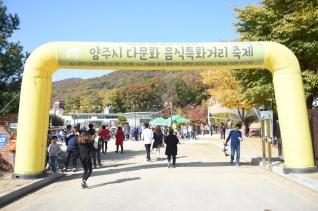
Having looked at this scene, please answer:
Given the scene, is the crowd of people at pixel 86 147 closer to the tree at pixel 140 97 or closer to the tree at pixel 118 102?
the tree at pixel 140 97

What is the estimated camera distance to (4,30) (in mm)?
16250

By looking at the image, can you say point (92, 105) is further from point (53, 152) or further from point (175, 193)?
point (175, 193)

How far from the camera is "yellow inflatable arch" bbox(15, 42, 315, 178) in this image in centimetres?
1188

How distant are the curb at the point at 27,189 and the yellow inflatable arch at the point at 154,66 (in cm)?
43

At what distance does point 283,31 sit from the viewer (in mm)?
18547

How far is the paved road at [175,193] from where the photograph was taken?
316 inches

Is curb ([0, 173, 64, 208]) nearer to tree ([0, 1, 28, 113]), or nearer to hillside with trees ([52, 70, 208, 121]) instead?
tree ([0, 1, 28, 113])

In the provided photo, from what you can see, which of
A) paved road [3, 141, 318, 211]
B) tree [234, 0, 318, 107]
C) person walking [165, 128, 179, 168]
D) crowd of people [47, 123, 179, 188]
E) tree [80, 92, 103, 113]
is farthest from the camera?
tree [80, 92, 103, 113]

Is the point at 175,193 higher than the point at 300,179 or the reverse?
the reverse

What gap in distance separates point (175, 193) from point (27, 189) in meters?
4.05

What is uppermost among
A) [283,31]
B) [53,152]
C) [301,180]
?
[283,31]

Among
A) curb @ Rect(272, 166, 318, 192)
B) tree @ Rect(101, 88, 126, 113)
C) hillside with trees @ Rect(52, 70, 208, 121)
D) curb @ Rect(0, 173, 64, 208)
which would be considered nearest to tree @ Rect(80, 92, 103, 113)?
hillside with trees @ Rect(52, 70, 208, 121)

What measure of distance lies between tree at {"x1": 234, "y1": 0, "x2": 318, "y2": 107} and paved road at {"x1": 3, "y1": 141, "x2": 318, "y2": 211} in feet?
24.5

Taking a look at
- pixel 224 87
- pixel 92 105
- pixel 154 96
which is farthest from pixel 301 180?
pixel 92 105
